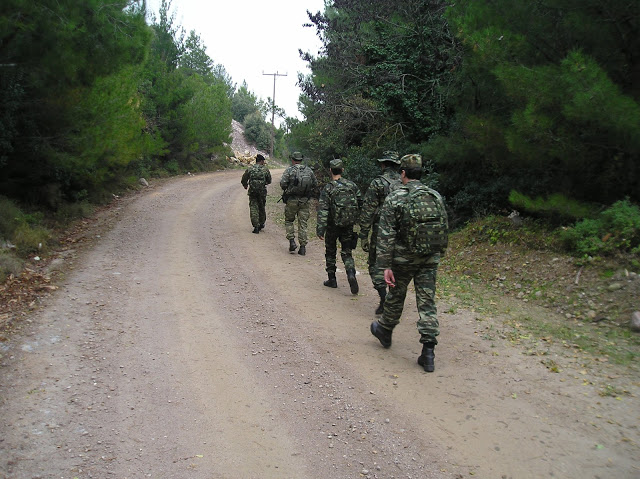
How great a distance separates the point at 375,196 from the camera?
6828mm

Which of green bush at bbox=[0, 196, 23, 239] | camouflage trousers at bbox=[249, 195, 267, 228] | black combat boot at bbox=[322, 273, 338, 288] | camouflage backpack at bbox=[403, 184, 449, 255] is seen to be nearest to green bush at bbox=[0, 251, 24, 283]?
green bush at bbox=[0, 196, 23, 239]

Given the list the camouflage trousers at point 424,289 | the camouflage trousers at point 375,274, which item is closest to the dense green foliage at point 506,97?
the camouflage trousers at point 375,274

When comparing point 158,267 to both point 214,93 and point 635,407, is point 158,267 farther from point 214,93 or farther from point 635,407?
point 214,93

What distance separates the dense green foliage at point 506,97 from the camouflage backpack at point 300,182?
142 inches

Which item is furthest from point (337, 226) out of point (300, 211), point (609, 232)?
point (609, 232)

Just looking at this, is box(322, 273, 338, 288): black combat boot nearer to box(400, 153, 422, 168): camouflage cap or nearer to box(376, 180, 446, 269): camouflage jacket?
box(376, 180, 446, 269): camouflage jacket

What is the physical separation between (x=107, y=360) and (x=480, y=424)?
384 cm

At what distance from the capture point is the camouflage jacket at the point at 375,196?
680 cm

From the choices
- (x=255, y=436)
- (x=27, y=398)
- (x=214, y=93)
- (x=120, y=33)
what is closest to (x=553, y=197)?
(x=255, y=436)

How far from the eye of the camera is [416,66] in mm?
14555

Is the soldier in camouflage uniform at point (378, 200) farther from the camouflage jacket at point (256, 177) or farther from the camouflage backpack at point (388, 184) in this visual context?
the camouflage jacket at point (256, 177)

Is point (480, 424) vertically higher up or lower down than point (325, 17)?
lower down

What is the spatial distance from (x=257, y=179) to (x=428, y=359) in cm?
766

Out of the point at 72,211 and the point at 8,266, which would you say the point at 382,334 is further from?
the point at 72,211
